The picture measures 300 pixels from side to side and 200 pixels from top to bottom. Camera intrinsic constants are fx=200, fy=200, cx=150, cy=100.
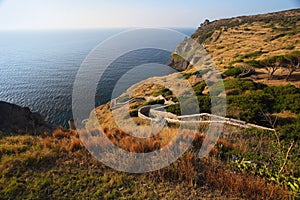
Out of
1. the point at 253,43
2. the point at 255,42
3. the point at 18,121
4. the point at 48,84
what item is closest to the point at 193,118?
the point at 18,121

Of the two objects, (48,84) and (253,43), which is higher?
(253,43)

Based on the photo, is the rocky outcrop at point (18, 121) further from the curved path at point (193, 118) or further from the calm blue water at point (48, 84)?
the calm blue water at point (48, 84)

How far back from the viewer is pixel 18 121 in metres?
9.38

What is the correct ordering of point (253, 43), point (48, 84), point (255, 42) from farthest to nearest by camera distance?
point (255, 42)
point (253, 43)
point (48, 84)

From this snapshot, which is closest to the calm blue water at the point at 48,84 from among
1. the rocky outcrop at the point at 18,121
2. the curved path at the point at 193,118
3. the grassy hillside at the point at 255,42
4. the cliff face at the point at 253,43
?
the curved path at the point at 193,118

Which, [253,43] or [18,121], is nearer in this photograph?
[18,121]

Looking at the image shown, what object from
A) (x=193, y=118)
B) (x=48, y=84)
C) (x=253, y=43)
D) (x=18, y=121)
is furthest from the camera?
(x=253, y=43)

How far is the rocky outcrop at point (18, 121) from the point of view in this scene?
8.48 metres

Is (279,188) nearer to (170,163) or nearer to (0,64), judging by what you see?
(170,163)

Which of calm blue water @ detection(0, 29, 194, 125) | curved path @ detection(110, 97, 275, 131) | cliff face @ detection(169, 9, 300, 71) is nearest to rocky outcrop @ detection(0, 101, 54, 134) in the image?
curved path @ detection(110, 97, 275, 131)

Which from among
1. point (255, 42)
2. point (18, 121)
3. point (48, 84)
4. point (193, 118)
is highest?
point (255, 42)

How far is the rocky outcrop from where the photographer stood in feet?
27.8

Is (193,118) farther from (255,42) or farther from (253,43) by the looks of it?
(255,42)

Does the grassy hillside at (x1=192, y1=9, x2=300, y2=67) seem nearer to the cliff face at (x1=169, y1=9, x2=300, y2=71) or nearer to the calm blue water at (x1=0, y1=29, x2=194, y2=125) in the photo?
the cliff face at (x1=169, y1=9, x2=300, y2=71)
